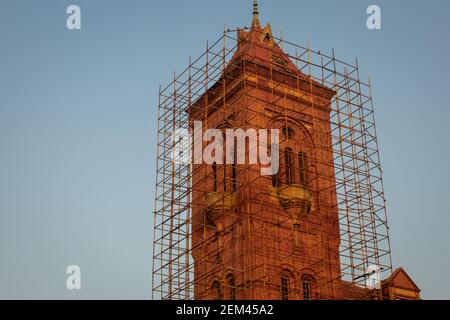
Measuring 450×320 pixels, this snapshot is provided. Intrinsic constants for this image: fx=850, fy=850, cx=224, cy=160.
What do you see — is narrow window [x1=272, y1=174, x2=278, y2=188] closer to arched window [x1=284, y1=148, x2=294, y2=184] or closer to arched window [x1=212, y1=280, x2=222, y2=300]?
arched window [x1=284, y1=148, x2=294, y2=184]

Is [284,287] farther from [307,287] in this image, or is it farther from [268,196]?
[268,196]

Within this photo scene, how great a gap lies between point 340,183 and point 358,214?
1.92 metres

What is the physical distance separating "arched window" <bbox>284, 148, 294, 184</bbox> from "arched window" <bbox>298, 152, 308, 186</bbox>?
47 centimetres

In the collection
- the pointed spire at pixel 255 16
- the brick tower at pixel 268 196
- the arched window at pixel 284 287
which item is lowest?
the arched window at pixel 284 287

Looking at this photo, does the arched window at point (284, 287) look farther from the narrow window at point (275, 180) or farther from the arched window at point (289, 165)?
the arched window at point (289, 165)

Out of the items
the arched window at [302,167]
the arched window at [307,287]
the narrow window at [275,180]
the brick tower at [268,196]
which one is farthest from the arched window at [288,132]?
the arched window at [307,287]

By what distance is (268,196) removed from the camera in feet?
135

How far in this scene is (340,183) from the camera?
41.5 meters

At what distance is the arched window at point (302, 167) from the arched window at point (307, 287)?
5.17m

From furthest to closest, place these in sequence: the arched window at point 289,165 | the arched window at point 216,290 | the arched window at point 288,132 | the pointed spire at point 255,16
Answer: the pointed spire at point 255,16, the arched window at point 288,132, the arched window at point 289,165, the arched window at point 216,290

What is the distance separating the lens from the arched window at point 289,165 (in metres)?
43.4

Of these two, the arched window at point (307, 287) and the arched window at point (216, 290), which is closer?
the arched window at point (307, 287)
